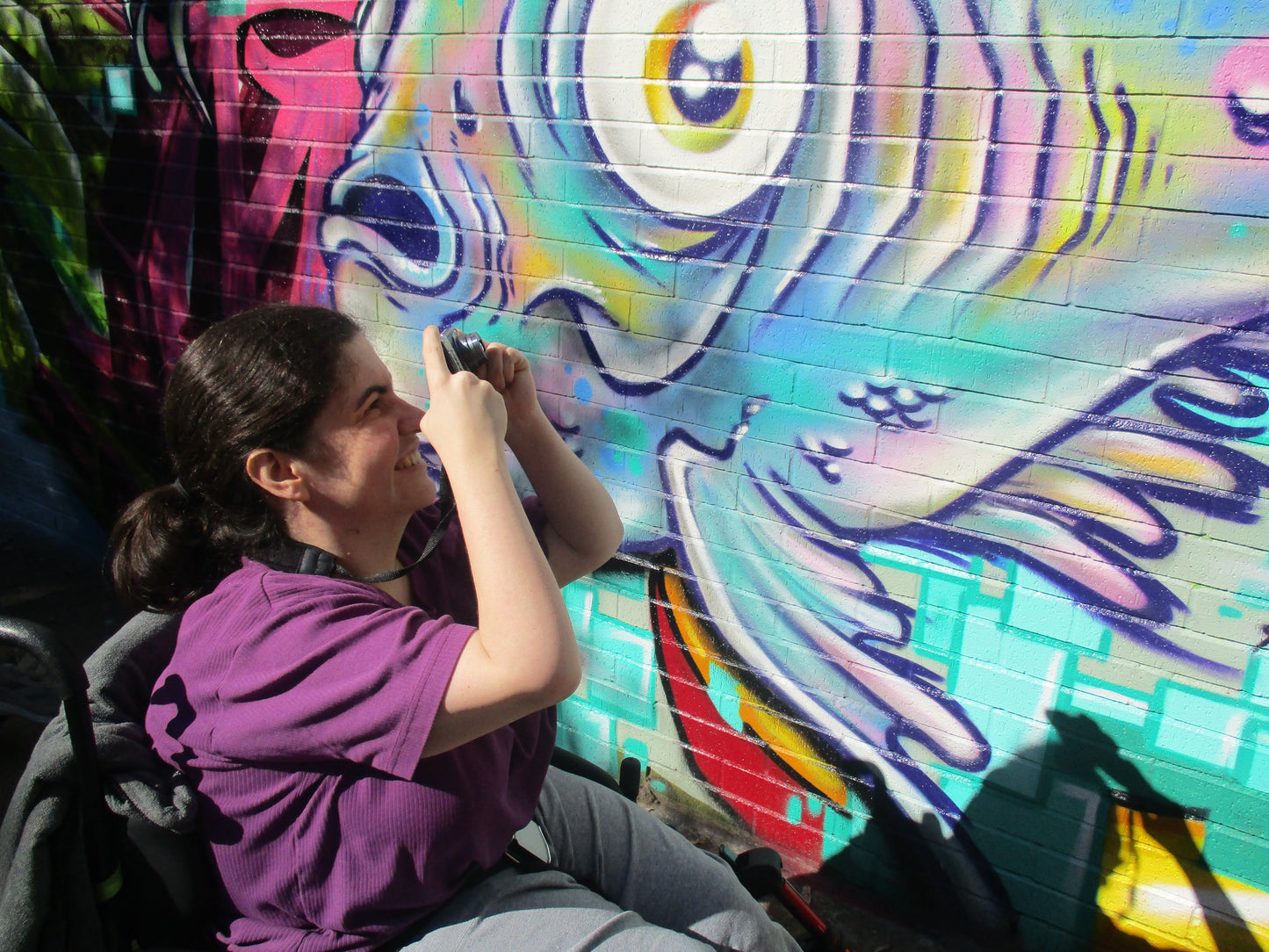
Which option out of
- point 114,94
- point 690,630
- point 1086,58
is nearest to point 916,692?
point 690,630

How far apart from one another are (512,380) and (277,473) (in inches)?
18.6

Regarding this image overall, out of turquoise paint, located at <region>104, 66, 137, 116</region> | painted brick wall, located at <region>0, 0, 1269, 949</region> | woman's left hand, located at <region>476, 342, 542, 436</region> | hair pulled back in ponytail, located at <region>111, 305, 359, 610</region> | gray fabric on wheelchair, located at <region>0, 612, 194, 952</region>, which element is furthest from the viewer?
turquoise paint, located at <region>104, 66, 137, 116</region>

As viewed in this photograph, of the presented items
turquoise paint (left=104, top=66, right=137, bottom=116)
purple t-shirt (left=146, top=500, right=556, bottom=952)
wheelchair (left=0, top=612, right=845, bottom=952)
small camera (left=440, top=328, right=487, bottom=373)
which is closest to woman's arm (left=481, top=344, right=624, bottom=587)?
small camera (left=440, top=328, right=487, bottom=373)

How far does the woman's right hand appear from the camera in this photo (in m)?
1.48

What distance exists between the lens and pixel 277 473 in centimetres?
162

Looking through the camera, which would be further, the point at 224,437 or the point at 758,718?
the point at 758,718

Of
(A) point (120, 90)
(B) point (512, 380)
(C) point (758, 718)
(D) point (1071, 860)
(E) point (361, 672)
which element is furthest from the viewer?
(A) point (120, 90)

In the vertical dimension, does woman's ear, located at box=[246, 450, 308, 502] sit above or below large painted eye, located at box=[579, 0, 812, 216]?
below

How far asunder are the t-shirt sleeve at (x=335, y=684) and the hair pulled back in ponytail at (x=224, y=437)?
0.82ft

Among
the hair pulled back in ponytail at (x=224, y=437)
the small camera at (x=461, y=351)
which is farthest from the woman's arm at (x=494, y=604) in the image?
the hair pulled back in ponytail at (x=224, y=437)

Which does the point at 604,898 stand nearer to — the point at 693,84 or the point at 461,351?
the point at 461,351

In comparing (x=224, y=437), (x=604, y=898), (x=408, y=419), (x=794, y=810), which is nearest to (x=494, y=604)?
(x=408, y=419)

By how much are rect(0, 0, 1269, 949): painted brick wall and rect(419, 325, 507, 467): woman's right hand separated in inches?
47.5

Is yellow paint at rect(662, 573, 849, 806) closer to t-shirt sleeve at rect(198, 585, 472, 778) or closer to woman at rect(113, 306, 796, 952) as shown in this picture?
woman at rect(113, 306, 796, 952)
